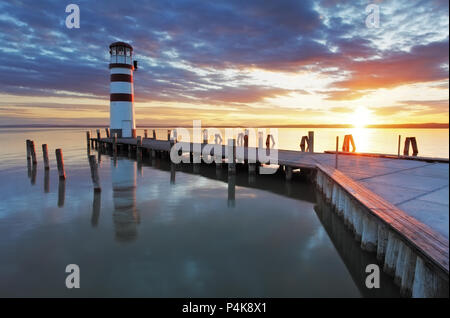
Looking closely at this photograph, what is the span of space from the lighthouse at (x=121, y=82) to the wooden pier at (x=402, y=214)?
22.1 metres

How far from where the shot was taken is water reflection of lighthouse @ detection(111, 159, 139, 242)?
8438 mm

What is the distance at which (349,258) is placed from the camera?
Result: 262 inches

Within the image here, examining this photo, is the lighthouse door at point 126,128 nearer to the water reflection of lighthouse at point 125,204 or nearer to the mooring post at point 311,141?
the water reflection of lighthouse at point 125,204

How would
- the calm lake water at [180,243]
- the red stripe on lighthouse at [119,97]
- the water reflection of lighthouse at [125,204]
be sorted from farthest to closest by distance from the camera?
the red stripe on lighthouse at [119,97]
the water reflection of lighthouse at [125,204]
the calm lake water at [180,243]

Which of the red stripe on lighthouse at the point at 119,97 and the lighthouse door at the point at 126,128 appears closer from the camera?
the red stripe on lighthouse at the point at 119,97

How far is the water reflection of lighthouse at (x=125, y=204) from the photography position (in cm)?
844

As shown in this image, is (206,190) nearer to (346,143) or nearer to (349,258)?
(349,258)

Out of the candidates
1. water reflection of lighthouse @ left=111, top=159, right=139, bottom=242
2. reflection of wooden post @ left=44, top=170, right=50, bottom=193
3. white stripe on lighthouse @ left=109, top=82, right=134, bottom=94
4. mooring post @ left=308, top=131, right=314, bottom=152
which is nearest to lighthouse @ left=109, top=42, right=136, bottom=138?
white stripe on lighthouse @ left=109, top=82, right=134, bottom=94

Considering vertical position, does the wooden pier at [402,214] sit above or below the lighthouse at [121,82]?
below

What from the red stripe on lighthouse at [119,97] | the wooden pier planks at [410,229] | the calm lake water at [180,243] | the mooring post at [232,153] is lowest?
the calm lake water at [180,243]

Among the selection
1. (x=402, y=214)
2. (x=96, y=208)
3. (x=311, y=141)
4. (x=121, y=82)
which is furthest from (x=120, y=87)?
(x=402, y=214)

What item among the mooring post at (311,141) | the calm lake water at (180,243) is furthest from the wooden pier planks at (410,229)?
the mooring post at (311,141)

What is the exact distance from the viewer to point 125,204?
11312 mm

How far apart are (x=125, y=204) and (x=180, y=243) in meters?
4.77
